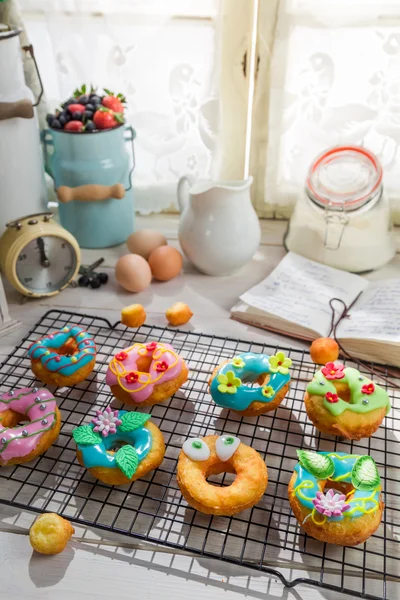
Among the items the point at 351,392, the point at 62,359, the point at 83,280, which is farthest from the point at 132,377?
the point at 83,280

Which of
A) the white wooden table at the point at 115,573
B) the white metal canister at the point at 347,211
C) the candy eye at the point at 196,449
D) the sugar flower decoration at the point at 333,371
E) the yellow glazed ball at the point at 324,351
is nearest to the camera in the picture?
the white wooden table at the point at 115,573

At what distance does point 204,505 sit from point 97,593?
17cm

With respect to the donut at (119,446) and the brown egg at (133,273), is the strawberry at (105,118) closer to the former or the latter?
the brown egg at (133,273)

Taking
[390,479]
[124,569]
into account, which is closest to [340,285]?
[390,479]

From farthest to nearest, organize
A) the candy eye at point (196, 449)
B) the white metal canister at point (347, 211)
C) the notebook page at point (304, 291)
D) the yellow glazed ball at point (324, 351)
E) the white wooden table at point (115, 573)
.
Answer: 1. the white metal canister at point (347, 211)
2. the notebook page at point (304, 291)
3. the yellow glazed ball at point (324, 351)
4. the candy eye at point (196, 449)
5. the white wooden table at point (115, 573)

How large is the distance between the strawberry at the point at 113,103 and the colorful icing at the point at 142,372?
615 millimetres

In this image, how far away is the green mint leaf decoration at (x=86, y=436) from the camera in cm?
83

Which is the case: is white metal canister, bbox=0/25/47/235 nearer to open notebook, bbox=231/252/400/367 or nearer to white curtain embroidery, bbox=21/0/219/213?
white curtain embroidery, bbox=21/0/219/213

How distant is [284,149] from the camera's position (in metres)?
1.47

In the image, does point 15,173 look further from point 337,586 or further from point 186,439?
point 337,586

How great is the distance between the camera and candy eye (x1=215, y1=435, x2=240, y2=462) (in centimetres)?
83

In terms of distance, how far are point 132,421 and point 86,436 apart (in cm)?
7

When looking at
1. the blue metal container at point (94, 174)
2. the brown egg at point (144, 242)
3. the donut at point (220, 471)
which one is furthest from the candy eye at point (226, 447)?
the blue metal container at point (94, 174)

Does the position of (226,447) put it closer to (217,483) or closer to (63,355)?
(217,483)
